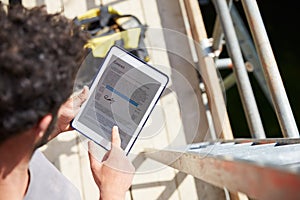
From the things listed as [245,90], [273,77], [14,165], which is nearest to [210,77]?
[245,90]

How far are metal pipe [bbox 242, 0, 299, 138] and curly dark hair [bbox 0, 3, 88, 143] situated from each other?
2.17 ft

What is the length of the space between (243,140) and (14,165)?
551mm

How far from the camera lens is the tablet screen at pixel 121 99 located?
847 millimetres

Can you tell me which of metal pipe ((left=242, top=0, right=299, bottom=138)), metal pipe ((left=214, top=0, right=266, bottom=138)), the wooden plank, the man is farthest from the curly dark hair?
metal pipe ((left=214, top=0, right=266, bottom=138))

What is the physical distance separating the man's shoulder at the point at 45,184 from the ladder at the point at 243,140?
9.3 inches

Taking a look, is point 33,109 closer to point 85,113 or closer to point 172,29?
point 85,113

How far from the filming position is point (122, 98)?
855mm

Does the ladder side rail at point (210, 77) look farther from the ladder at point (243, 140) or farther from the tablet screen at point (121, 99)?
the tablet screen at point (121, 99)

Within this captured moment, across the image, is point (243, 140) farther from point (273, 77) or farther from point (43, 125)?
point (43, 125)

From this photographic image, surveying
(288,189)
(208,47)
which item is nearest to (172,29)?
(208,47)

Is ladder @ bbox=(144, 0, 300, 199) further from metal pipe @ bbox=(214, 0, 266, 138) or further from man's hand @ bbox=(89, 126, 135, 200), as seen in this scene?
man's hand @ bbox=(89, 126, 135, 200)

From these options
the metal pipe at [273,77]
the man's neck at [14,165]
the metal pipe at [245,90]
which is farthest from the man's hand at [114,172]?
the metal pipe at [245,90]

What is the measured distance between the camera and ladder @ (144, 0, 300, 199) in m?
0.42

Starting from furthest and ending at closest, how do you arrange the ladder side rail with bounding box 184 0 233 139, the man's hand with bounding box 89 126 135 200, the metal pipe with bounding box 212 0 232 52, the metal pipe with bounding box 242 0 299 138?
the metal pipe with bounding box 212 0 232 52
the ladder side rail with bounding box 184 0 233 139
the metal pipe with bounding box 242 0 299 138
the man's hand with bounding box 89 126 135 200
